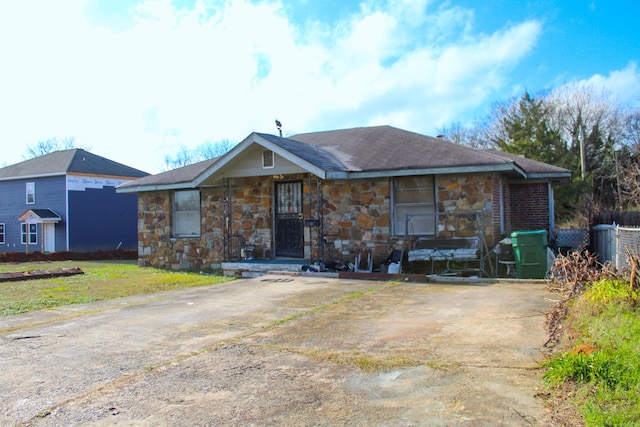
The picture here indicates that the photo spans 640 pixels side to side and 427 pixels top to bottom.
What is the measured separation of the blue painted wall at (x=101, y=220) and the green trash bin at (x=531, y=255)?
2549 cm

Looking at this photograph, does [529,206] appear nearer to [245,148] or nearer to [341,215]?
[341,215]

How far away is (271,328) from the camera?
6.78 metres

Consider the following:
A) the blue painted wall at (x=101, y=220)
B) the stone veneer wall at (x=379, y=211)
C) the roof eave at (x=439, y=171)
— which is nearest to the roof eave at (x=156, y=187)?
the stone veneer wall at (x=379, y=211)

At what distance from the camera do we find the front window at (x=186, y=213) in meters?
16.0

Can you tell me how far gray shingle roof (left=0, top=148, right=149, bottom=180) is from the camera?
2984cm

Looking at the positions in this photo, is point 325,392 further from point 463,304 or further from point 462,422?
point 463,304

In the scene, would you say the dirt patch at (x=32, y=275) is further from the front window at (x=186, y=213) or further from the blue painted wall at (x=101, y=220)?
the blue painted wall at (x=101, y=220)

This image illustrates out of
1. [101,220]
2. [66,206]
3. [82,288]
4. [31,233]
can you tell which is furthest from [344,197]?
[31,233]

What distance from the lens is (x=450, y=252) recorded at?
11.6 m

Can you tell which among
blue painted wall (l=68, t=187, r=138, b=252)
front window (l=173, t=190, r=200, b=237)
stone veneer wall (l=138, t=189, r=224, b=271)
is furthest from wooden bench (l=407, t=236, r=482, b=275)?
blue painted wall (l=68, t=187, r=138, b=252)

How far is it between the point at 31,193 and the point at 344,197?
25.0 m

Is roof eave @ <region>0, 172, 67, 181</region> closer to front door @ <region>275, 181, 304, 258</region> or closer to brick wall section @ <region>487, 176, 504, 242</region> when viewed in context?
front door @ <region>275, 181, 304, 258</region>

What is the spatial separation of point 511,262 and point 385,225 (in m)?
3.15

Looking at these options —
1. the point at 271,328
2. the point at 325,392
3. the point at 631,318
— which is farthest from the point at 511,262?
the point at 325,392
